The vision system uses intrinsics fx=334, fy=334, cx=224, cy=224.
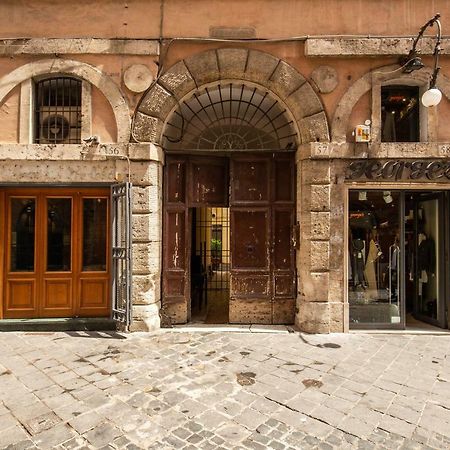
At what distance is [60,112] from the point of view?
667 centimetres

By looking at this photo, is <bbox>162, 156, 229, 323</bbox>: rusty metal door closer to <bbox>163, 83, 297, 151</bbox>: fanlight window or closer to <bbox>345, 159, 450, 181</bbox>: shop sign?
<bbox>163, 83, 297, 151</bbox>: fanlight window

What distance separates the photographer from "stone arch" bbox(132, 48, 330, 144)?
6324 millimetres

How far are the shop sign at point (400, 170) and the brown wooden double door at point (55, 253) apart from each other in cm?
494

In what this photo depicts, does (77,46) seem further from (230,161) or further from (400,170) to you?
(400,170)

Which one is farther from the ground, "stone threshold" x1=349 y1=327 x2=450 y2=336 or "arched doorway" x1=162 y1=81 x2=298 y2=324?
"arched doorway" x1=162 y1=81 x2=298 y2=324

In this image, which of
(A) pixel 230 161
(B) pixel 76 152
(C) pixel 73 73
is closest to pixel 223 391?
(A) pixel 230 161

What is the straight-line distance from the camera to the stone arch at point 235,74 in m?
6.32

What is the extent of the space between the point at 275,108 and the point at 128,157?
3263mm

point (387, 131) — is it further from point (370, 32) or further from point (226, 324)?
point (226, 324)

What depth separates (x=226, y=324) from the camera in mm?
6750

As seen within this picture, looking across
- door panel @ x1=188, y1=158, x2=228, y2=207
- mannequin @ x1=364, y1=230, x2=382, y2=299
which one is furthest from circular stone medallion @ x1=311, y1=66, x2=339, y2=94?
mannequin @ x1=364, y1=230, x2=382, y2=299

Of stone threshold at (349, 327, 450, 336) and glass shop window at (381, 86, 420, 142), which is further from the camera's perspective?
glass shop window at (381, 86, 420, 142)

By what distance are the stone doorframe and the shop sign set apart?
638 mm

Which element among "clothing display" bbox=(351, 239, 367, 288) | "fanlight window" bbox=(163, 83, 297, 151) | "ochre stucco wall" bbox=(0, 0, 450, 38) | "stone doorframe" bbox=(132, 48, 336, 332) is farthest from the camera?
"fanlight window" bbox=(163, 83, 297, 151)
